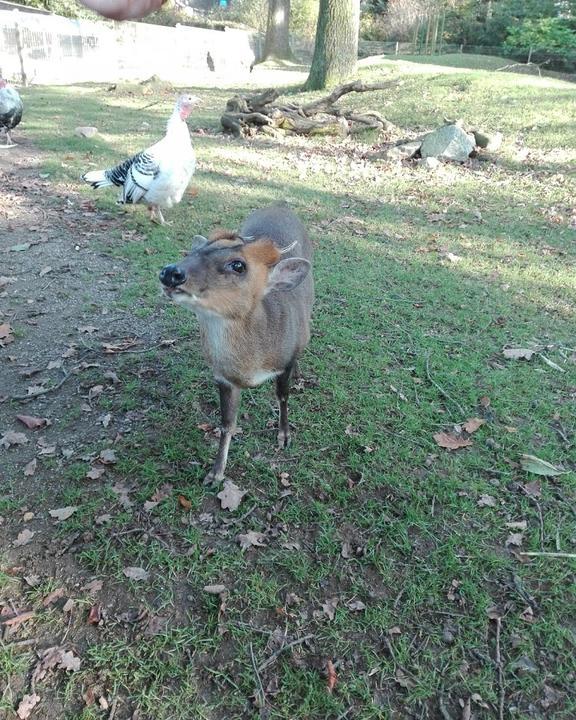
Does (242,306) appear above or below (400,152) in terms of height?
above

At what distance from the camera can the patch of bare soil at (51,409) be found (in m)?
2.52

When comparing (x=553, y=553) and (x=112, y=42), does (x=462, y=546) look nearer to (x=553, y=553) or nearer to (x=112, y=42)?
(x=553, y=553)

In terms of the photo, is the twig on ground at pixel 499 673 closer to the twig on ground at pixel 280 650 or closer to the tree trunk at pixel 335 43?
the twig on ground at pixel 280 650

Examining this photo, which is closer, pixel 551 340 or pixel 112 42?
pixel 551 340

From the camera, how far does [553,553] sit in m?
3.03

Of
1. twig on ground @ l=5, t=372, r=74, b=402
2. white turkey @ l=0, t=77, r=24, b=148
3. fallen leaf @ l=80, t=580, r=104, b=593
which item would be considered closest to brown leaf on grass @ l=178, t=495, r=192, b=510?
fallen leaf @ l=80, t=580, r=104, b=593

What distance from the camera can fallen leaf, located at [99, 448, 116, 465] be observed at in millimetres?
3389

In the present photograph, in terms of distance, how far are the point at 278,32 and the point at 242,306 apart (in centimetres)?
3119

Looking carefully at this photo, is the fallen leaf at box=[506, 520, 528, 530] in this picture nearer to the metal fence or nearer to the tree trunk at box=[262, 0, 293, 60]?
the metal fence

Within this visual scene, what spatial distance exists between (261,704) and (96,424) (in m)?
2.01

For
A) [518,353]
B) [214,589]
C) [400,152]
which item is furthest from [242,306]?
[400,152]

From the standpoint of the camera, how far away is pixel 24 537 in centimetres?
290

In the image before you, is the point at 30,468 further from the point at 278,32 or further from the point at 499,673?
the point at 278,32

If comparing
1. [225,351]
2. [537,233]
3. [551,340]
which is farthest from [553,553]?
[537,233]
